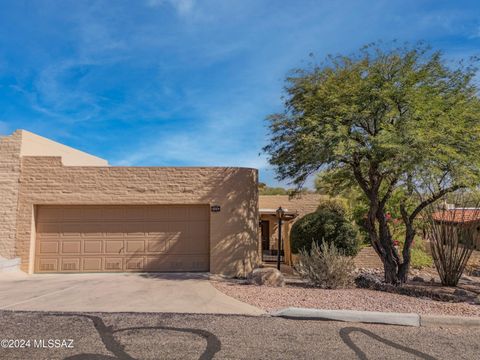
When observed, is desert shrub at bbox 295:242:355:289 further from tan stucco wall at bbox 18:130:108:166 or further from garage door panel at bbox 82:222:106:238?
tan stucco wall at bbox 18:130:108:166

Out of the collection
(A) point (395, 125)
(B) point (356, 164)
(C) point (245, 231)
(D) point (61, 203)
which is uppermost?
(A) point (395, 125)

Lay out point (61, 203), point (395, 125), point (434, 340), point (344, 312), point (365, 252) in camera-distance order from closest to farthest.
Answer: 1. point (434, 340)
2. point (344, 312)
3. point (395, 125)
4. point (61, 203)
5. point (365, 252)

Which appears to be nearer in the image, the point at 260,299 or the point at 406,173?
the point at 260,299

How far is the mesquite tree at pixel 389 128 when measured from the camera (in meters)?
9.51

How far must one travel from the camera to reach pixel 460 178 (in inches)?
373

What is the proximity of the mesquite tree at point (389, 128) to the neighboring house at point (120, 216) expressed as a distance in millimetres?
3179

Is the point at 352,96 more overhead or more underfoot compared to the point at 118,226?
more overhead

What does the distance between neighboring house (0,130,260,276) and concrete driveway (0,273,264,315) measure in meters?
0.76

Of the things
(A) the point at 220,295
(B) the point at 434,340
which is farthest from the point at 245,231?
(B) the point at 434,340

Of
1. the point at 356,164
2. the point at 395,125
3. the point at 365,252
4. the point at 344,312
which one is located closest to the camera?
the point at 344,312

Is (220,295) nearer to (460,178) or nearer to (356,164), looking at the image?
(356,164)

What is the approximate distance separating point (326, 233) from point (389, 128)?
545 cm

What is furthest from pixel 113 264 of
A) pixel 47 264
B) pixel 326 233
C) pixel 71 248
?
pixel 326 233

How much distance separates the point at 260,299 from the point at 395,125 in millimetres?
5833
